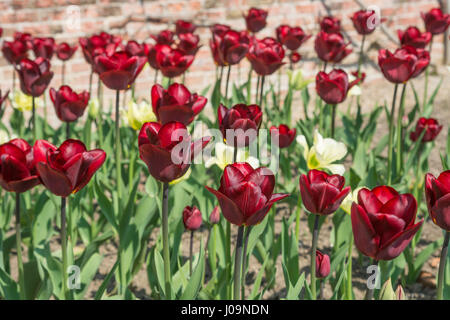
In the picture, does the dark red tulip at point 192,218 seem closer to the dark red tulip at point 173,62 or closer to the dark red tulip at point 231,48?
the dark red tulip at point 173,62

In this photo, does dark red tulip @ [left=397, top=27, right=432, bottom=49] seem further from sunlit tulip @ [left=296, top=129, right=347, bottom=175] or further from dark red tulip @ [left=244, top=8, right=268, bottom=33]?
sunlit tulip @ [left=296, top=129, right=347, bottom=175]

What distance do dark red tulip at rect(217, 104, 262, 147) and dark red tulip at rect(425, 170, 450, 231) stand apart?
1.25 feet

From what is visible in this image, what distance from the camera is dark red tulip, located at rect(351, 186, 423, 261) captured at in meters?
0.73

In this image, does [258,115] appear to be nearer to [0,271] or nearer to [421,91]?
[0,271]

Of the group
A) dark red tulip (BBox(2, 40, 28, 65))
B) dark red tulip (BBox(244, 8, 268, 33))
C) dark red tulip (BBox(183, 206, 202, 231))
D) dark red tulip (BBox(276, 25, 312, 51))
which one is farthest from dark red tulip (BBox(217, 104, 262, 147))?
dark red tulip (BBox(244, 8, 268, 33))

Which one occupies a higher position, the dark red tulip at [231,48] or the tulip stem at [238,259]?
the dark red tulip at [231,48]

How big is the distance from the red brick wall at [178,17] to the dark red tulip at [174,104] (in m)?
2.45

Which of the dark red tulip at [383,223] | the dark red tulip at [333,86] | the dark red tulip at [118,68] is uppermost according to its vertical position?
the dark red tulip at [118,68]

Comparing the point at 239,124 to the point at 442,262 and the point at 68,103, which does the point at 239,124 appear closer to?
the point at 442,262

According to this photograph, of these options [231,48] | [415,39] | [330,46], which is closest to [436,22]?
[415,39]

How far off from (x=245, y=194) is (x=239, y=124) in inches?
12.6

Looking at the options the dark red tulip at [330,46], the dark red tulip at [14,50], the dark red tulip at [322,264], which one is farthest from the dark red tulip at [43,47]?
the dark red tulip at [322,264]

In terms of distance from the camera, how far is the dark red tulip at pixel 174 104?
117cm
